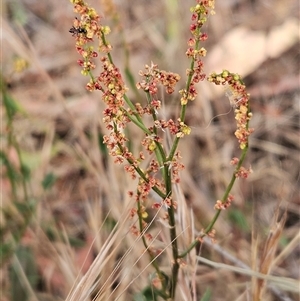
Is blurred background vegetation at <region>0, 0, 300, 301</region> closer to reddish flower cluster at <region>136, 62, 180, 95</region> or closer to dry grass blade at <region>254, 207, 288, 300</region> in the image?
dry grass blade at <region>254, 207, 288, 300</region>

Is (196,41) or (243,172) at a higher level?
(196,41)

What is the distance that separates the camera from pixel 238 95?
32.1 inches

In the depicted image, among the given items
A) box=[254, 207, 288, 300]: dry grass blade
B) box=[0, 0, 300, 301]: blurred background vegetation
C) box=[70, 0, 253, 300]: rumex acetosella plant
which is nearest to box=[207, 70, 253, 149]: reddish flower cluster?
box=[70, 0, 253, 300]: rumex acetosella plant

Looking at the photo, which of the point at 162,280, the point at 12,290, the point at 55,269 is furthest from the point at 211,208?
the point at 162,280

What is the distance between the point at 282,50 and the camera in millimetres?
2160

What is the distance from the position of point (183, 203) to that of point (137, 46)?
1.49 meters

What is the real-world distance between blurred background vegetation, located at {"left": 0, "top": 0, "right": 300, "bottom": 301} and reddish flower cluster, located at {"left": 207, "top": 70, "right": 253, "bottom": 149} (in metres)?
0.39

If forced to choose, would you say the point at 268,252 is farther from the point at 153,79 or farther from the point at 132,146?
the point at 132,146

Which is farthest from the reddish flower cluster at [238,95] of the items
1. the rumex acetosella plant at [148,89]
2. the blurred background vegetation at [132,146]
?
the blurred background vegetation at [132,146]

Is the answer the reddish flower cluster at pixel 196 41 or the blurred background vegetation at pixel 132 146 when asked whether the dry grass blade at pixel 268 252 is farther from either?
the reddish flower cluster at pixel 196 41

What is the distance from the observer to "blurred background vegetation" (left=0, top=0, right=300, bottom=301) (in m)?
1.45

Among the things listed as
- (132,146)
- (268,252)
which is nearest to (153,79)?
(268,252)

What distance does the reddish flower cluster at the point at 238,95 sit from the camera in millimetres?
793

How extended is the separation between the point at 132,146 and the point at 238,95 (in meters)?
0.83
